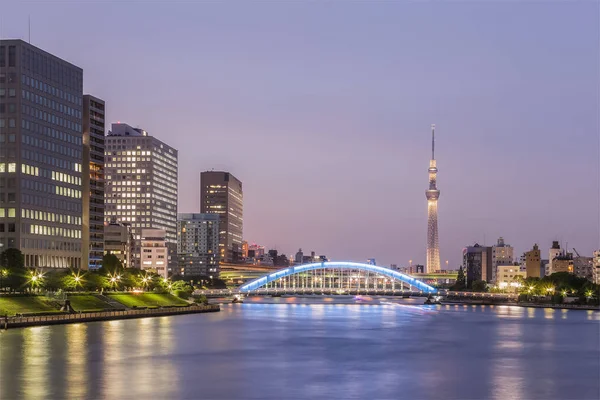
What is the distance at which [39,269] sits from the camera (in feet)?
398

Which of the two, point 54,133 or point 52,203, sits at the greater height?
point 54,133

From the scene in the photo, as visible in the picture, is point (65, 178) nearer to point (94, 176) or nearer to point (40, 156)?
point (40, 156)

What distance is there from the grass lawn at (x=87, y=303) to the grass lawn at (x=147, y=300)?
560 cm

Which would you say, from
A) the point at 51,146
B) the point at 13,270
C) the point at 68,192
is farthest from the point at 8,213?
the point at 13,270

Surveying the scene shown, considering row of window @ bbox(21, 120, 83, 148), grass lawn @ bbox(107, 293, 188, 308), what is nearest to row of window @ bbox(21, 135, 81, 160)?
row of window @ bbox(21, 120, 83, 148)

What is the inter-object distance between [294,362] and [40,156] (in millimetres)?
72142

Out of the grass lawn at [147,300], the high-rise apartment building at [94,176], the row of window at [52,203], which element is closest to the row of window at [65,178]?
the row of window at [52,203]

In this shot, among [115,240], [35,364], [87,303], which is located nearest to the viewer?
[35,364]

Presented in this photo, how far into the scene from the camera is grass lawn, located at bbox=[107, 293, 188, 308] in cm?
11909

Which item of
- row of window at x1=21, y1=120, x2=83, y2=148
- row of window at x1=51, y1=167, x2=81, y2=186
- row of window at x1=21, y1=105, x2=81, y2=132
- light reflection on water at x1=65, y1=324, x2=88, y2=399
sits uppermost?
row of window at x1=21, y1=105, x2=81, y2=132

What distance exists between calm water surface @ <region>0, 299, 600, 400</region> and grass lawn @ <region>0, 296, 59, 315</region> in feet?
17.0

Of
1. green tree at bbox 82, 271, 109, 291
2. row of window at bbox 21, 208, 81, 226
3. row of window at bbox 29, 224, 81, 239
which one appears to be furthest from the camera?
row of window at bbox 29, 224, 81, 239

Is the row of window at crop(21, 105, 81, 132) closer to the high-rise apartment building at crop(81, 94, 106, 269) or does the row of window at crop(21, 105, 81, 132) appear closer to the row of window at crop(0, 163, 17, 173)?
the row of window at crop(0, 163, 17, 173)

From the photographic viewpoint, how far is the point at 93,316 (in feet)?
323
